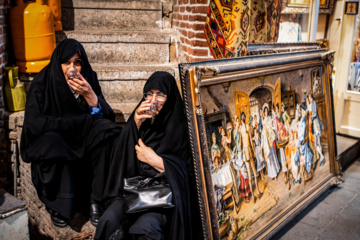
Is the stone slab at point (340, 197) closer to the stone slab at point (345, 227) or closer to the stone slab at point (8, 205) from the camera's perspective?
the stone slab at point (345, 227)

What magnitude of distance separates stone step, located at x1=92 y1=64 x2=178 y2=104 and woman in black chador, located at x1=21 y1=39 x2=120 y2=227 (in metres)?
1.02

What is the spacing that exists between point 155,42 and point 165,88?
208 cm

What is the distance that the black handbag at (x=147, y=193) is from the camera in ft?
7.65

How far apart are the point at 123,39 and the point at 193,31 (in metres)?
0.87

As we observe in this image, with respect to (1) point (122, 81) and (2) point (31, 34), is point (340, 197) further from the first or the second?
(2) point (31, 34)

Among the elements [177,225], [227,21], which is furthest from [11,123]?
[227,21]

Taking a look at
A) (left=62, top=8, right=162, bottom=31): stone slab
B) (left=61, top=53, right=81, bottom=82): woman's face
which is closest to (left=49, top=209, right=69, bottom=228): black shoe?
(left=61, top=53, right=81, bottom=82): woman's face

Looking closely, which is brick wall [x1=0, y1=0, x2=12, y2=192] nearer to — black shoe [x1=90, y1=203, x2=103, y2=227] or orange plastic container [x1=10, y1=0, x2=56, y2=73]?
orange plastic container [x1=10, y1=0, x2=56, y2=73]

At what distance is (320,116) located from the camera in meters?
3.88

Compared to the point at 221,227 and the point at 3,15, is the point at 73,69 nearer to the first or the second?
the point at 3,15

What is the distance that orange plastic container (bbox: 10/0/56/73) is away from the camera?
3.56 metres

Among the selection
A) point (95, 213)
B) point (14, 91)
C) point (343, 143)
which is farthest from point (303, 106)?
point (14, 91)

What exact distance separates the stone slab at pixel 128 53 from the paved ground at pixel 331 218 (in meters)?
2.43

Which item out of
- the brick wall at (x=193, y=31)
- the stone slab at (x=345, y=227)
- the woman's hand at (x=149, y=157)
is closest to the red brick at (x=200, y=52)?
the brick wall at (x=193, y=31)
